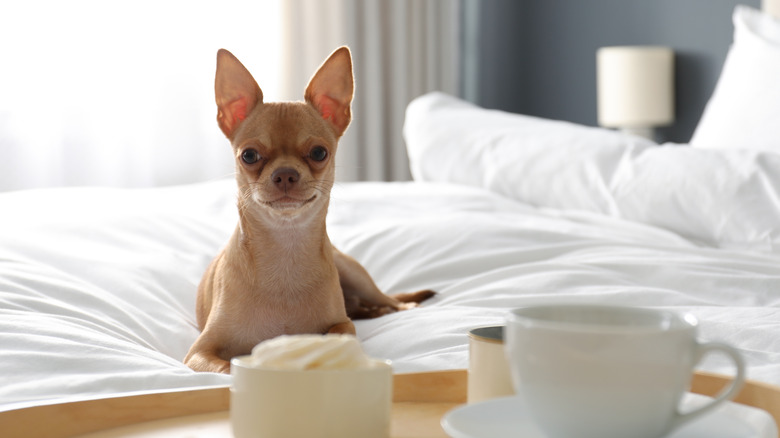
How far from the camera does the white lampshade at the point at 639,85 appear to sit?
12.7 ft

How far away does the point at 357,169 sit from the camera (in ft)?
15.0

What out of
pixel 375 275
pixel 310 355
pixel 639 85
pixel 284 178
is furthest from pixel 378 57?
pixel 310 355

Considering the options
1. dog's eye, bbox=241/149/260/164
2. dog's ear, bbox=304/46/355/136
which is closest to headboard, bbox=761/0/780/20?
dog's ear, bbox=304/46/355/136

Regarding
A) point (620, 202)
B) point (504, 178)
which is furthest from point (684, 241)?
point (504, 178)

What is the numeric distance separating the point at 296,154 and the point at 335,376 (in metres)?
0.94

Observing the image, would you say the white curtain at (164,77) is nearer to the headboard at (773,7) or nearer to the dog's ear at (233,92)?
the headboard at (773,7)

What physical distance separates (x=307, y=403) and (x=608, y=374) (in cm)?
20

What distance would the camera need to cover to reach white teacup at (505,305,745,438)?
0.53 meters

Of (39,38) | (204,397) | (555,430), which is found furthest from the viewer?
(39,38)

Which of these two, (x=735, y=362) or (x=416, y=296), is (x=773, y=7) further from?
(x=735, y=362)

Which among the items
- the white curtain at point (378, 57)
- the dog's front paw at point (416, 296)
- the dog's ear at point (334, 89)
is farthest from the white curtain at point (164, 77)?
the dog's front paw at point (416, 296)

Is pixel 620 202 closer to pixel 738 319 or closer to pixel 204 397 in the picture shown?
pixel 738 319

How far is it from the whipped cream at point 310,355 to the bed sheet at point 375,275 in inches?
9.4

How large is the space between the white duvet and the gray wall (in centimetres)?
174
